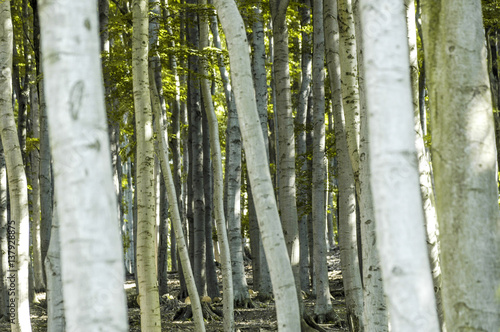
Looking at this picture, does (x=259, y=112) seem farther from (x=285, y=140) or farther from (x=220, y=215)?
(x=220, y=215)

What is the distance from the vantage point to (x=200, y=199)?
38.7 ft

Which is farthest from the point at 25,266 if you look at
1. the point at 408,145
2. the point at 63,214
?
the point at 408,145

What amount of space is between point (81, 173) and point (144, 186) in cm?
438

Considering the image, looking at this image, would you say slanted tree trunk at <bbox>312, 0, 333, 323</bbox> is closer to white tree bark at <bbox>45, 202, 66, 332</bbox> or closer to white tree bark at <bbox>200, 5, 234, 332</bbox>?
white tree bark at <bbox>200, 5, 234, 332</bbox>

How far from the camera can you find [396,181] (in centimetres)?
227

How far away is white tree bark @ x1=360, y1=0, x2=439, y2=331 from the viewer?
7.36ft

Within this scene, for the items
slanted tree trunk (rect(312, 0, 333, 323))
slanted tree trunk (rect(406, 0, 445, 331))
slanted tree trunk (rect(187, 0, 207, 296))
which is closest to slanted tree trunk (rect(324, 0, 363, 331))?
slanted tree trunk (rect(312, 0, 333, 323))

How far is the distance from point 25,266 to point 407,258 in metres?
5.64

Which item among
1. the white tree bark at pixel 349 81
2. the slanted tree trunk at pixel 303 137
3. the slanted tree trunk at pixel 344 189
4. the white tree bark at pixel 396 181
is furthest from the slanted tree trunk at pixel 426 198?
the slanted tree trunk at pixel 303 137

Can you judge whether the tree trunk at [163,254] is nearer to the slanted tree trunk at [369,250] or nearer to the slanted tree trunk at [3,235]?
the slanted tree trunk at [3,235]

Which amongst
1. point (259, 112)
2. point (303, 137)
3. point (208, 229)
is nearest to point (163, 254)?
point (208, 229)

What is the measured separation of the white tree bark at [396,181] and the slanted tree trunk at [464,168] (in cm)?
55

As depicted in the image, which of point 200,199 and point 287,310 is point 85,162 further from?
point 200,199

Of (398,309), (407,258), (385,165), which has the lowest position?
(398,309)
